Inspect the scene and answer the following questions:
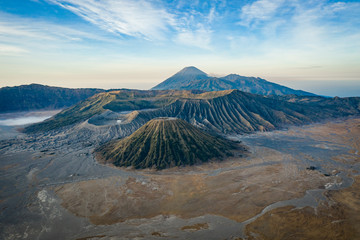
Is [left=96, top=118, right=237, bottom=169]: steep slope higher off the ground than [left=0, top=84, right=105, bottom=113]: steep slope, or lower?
lower

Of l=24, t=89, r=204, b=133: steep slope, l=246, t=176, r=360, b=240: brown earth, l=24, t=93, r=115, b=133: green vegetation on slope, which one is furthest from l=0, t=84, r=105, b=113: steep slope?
l=246, t=176, r=360, b=240: brown earth

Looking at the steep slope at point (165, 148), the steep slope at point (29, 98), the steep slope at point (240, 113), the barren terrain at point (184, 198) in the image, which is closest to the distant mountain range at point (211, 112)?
the steep slope at point (240, 113)

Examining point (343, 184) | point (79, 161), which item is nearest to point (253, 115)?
point (343, 184)

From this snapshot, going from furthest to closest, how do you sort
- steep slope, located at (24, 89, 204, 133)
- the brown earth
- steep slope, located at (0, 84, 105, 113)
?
1. steep slope, located at (0, 84, 105, 113)
2. steep slope, located at (24, 89, 204, 133)
3. the brown earth

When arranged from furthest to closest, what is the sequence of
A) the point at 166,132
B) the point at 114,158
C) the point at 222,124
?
1. the point at 222,124
2. the point at 166,132
3. the point at 114,158

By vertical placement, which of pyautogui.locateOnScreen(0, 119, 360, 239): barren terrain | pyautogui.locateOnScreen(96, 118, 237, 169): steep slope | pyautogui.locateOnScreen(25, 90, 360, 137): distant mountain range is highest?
pyautogui.locateOnScreen(25, 90, 360, 137): distant mountain range

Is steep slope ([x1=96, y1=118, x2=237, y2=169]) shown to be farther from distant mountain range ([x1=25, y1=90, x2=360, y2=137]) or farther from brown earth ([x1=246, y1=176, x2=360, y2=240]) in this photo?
distant mountain range ([x1=25, y1=90, x2=360, y2=137])

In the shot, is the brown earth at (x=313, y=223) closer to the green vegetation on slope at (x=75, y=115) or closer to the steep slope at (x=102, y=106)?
the steep slope at (x=102, y=106)

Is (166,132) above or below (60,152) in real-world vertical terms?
above

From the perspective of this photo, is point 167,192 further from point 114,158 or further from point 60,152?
point 60,152

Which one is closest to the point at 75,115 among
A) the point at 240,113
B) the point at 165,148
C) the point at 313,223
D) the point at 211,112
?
the point at 211,112
